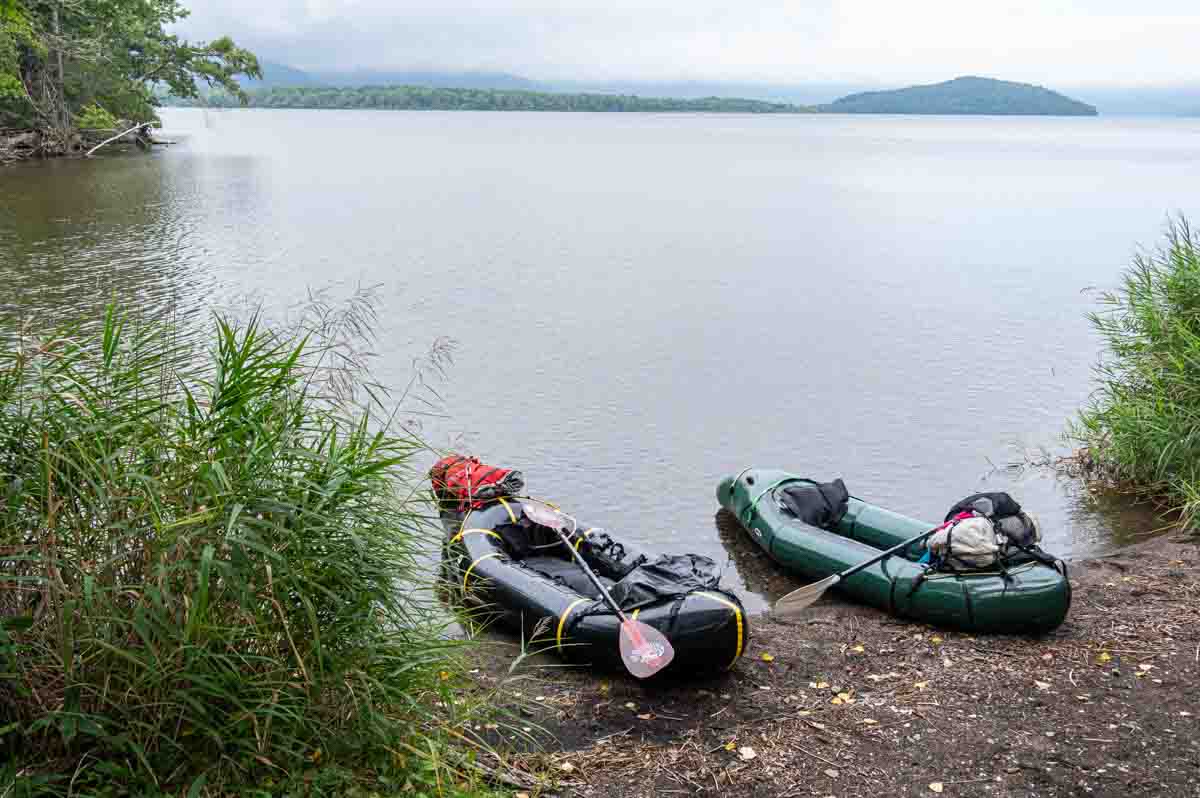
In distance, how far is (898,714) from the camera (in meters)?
5.64

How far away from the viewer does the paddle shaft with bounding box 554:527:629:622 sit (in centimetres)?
645

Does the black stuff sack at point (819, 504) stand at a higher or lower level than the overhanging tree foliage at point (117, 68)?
A: lower

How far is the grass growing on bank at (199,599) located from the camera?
372 cm

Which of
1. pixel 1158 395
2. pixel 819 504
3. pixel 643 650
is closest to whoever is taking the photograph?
pixel 643 650

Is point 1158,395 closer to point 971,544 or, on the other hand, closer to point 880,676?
point 971,544

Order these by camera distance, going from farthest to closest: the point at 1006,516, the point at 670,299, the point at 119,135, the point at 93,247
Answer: the point at 119,135, the point at 93,247, the point at 670,299, the point at 1006,516

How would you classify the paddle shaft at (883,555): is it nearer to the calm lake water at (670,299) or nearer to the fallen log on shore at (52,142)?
the calm lake water at (670,299)

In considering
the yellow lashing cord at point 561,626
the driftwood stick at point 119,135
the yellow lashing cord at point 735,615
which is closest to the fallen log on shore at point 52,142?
the driftwood stick at point 119,135

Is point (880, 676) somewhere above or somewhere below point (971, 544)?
below

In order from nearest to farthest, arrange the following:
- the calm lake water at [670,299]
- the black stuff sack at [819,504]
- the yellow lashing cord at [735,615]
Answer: the yellow lashing cord at [735,615], the black stuff sack at [819,504], the calm lake water at [670,299]

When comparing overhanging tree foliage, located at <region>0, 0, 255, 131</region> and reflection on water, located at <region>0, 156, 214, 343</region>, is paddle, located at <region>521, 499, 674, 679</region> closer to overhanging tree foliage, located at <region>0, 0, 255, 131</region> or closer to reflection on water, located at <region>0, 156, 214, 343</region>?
reflection on water, located at <region>0, 156, 214, 343</region>

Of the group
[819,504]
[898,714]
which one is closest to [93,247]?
[819,504]

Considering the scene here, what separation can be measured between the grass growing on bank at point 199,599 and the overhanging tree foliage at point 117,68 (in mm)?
32930

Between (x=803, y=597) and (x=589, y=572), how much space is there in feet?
5.74
